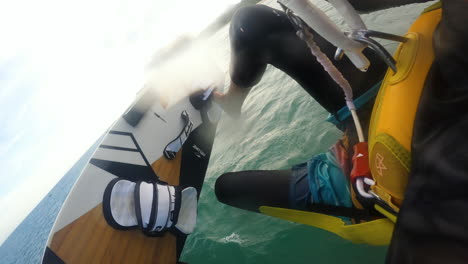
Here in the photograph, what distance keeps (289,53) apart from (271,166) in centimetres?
139

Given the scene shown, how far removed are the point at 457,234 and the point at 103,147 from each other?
194 cm

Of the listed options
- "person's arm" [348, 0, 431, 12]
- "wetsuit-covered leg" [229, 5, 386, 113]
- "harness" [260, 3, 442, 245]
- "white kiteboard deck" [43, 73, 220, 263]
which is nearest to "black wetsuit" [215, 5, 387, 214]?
"wetsuit-covered leg" [229, 5, 386, 113]

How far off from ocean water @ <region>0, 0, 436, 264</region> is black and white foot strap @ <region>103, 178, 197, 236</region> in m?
0.45

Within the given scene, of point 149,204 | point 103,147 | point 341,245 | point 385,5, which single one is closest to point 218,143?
point 103,147

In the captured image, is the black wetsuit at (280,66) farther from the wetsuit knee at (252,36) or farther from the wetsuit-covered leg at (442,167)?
the wetsuit-covered leg at (442,167)

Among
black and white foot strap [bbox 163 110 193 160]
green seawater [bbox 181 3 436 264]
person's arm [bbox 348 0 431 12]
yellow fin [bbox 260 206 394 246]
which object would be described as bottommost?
green seawater [bbox 181 3 436 264]

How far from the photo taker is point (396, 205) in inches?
27.1

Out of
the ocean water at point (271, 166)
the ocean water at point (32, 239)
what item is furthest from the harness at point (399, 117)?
the ocean water at point (32, 239)

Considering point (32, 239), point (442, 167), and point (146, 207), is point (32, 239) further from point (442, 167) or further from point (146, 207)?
point (442, 167)

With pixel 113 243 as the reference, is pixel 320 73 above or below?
above

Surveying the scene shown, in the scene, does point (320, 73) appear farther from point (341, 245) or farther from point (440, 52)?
point (341, 245)

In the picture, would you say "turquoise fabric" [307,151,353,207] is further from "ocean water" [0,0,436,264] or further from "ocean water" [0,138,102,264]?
"ocean water" [0,138,102,264]

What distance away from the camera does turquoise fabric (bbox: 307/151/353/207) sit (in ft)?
3.30

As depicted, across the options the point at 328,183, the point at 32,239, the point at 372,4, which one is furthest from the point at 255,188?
the point at 32,239
